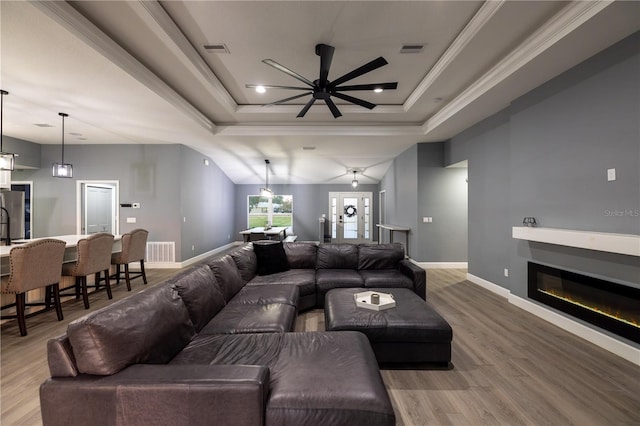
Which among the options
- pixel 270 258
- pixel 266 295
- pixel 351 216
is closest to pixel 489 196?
pixel 270 258

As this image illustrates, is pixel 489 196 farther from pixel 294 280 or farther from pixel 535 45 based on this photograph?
pixel 294 280

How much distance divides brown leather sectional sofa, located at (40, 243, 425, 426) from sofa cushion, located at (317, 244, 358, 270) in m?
1.91

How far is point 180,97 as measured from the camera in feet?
13.0

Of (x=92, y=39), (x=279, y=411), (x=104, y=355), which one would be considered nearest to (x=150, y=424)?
(x=104, y=355)

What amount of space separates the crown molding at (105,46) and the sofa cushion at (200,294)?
2.32 m

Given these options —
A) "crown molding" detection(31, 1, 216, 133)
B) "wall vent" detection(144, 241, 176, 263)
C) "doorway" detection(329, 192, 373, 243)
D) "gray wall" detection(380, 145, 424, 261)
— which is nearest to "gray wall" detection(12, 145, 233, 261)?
"wall vent" detection(144, 241, 176, 263)

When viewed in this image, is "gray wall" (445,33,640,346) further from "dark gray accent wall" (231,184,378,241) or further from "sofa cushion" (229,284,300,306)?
"dark gray accent wall" (231,184,378,241)

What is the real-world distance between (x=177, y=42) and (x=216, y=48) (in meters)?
0.43

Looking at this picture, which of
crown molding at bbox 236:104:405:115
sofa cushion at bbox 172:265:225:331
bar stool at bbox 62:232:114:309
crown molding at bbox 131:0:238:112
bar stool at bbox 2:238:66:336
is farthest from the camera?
crown molding at bbox 236:104:405:115

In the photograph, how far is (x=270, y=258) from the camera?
147 inches

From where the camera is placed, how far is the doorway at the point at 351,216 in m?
10.2

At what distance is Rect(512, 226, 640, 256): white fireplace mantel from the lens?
222 cm

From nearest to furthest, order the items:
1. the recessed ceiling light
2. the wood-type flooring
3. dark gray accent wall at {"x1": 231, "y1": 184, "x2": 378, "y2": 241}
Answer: the wood-type flooring
the recessed ceiling light
dark gray accent wall at {"x1": 231, "y1": 184, "x2": 378, "y2": 241}

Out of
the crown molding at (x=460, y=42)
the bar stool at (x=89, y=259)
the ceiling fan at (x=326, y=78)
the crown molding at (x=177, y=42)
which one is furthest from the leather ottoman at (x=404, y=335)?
the bar stool at (x=89, y=259)
